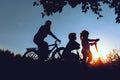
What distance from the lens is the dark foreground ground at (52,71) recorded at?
1061cm

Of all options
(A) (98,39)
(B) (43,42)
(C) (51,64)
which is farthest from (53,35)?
(C) (51,64)

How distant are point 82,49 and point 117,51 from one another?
7.82 feet

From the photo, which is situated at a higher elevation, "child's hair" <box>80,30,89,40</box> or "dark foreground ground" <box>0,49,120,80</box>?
"child's hair" <box>80,30,89,40</box>

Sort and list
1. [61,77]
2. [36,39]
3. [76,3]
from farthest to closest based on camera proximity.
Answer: [76,3], [36,39], [61,77]

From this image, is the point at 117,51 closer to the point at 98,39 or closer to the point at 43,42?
the point at 98,39

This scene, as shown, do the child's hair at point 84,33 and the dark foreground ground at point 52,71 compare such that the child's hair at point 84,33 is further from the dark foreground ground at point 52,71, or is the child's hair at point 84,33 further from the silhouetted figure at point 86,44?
the dark foreground ground at point 52,71

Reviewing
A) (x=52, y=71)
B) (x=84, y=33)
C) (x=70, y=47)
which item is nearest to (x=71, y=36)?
(x=70, y=47)

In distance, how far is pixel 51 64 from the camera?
12586 mm

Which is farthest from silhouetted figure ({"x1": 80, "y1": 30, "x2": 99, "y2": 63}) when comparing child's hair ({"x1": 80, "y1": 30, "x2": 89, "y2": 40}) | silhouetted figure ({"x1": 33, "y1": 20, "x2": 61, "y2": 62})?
silhouetted figure ({"x1": 33, "y1": 20, "x2": 61, "y2": 62})

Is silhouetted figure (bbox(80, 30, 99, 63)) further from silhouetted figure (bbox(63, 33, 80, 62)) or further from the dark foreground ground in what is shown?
the dark foreground ground

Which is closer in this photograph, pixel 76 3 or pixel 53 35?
pixel 53 35

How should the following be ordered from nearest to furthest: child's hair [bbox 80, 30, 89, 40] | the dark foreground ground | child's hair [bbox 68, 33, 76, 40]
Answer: the dark foreground ground
child's hair [bbox 68, 33, 76, 40]
child's hair [bbox 80, 30, 89, 40]

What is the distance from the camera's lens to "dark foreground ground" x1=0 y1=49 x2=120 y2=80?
10609mm

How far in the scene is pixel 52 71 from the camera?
1152cm
